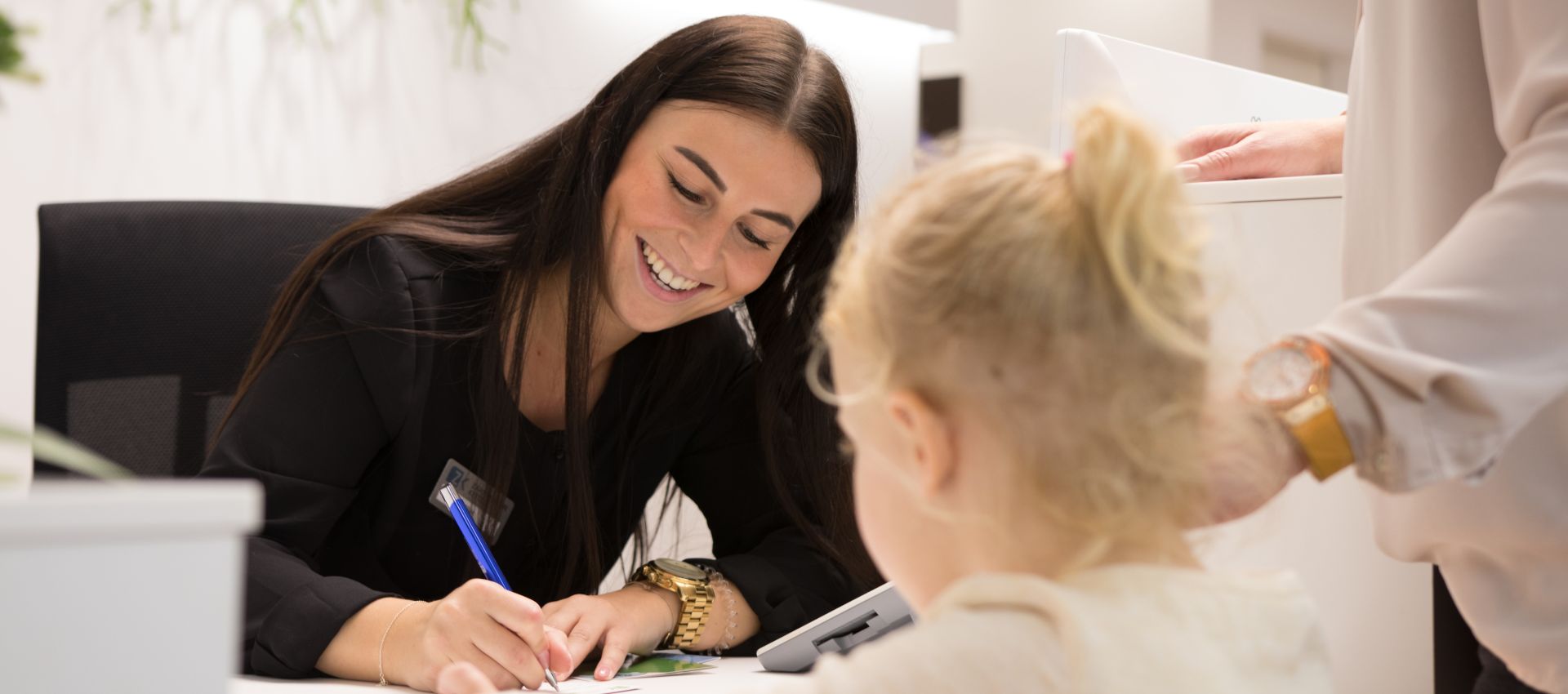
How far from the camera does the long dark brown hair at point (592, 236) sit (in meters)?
1.36

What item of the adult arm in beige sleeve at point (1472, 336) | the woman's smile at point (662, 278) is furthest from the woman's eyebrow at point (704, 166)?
the adult arm in beige sleeve at point (1472, 336)

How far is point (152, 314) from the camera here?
1.55 meters

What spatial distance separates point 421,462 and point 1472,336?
3.33 feet

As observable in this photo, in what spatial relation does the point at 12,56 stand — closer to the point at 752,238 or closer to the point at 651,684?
the point at 651,684

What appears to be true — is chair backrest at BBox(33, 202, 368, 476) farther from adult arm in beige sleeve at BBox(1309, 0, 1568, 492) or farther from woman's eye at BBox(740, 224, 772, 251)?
adult arm in beige sleeve at BBox(1309, 0, 1568, 492)

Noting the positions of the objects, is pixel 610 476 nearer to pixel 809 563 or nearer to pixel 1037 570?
pixel 809 563

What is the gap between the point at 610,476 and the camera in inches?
60.0

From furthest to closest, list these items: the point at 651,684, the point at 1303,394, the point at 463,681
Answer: the point at 651,684
the point at 463,681
the point at 1303,394

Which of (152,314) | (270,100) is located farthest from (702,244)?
(270,100)

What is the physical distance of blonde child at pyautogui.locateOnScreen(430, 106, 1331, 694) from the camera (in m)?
0.48

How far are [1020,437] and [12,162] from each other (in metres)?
2.22

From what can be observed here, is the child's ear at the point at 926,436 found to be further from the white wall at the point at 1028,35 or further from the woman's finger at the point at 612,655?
the white wall at the point at 1028,35

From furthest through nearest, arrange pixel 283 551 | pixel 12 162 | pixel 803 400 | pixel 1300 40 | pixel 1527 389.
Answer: pixel 1300 40
pixel 12 162
pixel 803 400
pixel 283 551
pixel 1527 389

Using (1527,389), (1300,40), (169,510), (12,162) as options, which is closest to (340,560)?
(169,510)
